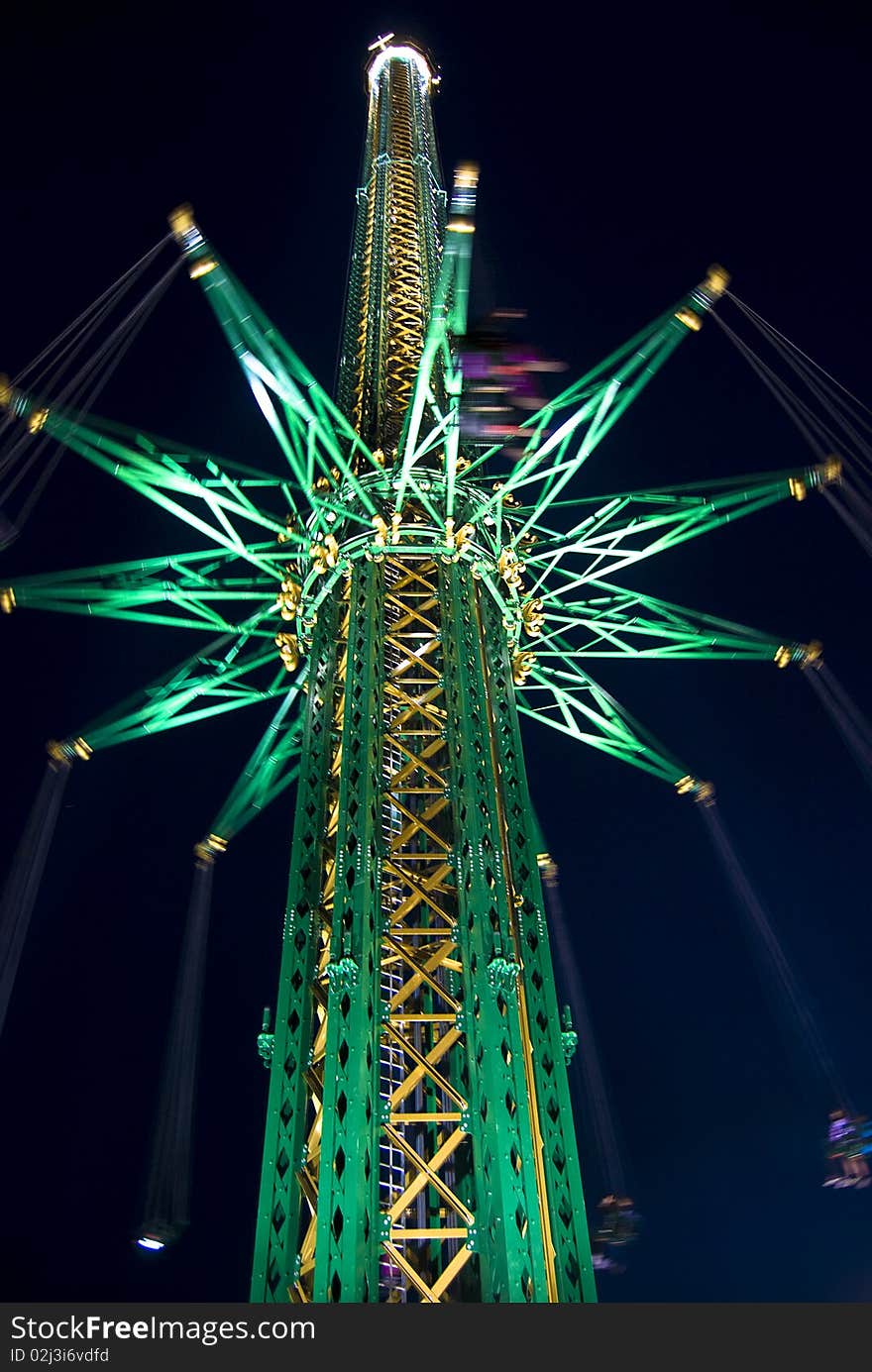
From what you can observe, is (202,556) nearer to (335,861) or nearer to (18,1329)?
(335,861)

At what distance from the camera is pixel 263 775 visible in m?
19.0

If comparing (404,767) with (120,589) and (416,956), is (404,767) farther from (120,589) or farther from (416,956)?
(120,589)

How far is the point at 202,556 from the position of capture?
56.6ft

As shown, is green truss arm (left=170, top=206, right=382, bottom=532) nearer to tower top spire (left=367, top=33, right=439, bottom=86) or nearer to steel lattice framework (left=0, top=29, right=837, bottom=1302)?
steel lattice framework (left=0, top=29, right=837, bottom=1302)

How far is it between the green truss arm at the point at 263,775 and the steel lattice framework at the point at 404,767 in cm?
7

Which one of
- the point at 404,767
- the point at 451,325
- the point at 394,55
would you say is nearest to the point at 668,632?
the point at 404,767

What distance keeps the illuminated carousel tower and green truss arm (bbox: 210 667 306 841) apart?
9.87ft

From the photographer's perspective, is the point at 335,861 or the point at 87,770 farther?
the point at 87,770

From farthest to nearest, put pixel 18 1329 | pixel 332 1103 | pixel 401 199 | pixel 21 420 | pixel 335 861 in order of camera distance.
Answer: pixel 401 199 < pixel 21 420 < pixel 335 861 < pixel 332 1103 < pixel 18 1329

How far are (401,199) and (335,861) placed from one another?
16.9m

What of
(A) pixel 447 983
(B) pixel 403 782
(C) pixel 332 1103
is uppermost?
(B) pixel 403 782

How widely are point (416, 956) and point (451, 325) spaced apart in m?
8.19

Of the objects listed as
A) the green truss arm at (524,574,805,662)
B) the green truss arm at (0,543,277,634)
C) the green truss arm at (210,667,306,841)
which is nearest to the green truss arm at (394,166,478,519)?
the green truss arm at (0,543,277,634)

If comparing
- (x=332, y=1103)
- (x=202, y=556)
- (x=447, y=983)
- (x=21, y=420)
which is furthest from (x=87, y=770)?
(x=332, y=1103)
